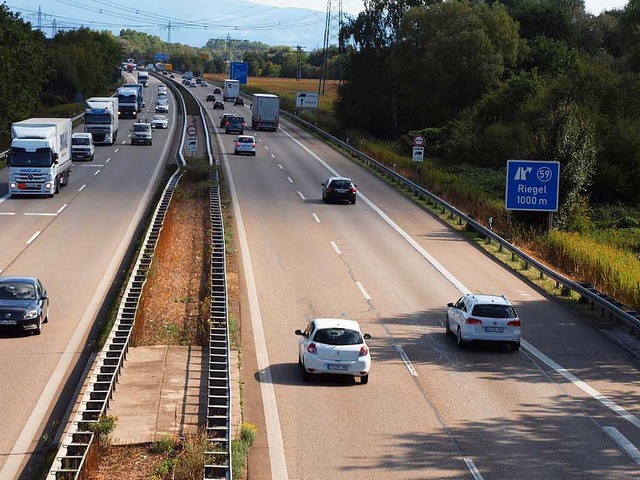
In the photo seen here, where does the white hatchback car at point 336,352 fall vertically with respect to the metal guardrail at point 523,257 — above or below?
below

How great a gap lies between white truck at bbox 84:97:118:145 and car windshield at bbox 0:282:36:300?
51249mm

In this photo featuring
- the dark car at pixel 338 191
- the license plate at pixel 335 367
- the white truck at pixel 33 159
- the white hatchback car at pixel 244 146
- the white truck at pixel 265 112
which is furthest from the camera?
the white truck at pixel 265 112

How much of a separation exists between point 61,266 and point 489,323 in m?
16.0

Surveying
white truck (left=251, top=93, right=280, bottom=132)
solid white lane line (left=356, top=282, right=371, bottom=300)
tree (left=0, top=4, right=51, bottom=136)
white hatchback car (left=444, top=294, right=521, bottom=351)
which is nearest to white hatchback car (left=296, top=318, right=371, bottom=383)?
white hatchback car (left=444, top=294, right=521, bottom=351)

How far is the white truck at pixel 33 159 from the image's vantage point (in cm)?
5028

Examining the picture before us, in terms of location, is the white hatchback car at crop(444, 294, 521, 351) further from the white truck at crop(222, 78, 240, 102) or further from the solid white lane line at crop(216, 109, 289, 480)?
the white truck at crop(222, 78, 240, 102)

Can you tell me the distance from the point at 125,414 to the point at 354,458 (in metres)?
4.93

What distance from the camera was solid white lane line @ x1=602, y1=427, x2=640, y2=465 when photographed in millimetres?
17672

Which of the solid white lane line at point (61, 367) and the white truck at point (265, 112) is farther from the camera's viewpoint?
the white truck at point (265, 112)

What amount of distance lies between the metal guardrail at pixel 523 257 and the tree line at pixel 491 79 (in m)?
9.78

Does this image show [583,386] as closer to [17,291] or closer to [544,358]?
[544,358]

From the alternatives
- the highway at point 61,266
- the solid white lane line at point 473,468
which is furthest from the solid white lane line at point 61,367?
the solid white lane line at point 473,468

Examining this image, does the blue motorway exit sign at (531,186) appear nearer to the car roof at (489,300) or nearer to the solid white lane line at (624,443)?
the car roof at (489,300)

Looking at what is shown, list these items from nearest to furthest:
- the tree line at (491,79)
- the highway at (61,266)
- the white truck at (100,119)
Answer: the highway at (61,266) < the tree line at (491,79) < the white truck at (100,119)
